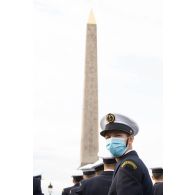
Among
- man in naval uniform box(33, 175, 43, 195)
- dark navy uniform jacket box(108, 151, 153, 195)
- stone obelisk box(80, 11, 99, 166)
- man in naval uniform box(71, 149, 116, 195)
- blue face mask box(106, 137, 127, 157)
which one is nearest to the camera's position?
dark navy uniform jacket box(108, 151, 153, 195)

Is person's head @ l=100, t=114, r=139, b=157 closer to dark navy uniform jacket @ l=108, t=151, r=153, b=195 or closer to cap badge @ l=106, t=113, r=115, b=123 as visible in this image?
cap badge @ l=106, t=113, r=115, b=123

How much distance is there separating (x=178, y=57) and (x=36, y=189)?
229 inches

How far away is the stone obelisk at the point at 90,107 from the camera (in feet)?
83.6

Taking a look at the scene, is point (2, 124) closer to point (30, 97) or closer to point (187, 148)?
point (30, 97)

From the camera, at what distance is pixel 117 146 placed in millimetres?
4012

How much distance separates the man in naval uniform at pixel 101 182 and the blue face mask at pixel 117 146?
766 millimetres

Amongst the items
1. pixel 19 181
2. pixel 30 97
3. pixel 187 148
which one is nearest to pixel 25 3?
pixel 30 97

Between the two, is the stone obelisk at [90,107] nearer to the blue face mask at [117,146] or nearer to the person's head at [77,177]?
the person's head at [77,177]

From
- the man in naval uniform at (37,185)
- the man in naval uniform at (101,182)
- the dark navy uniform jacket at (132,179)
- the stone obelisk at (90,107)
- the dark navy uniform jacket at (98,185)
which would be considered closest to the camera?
the dark navy uniform jacket at (132,179)

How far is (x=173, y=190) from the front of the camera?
90.7 inches

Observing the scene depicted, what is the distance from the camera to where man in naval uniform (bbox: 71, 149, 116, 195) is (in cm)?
500

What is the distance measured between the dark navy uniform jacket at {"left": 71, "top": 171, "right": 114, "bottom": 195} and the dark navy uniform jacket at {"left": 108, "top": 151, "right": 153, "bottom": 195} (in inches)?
53.8

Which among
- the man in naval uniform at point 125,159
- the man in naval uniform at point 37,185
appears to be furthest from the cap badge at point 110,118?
the man in naval uniform at point 37,185

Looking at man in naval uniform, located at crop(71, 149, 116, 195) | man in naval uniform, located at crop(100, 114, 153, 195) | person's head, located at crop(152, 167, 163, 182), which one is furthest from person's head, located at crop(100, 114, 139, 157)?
person's head, located at crop(152, 167, 163, 182)
